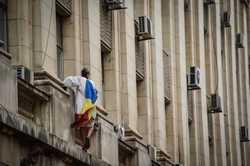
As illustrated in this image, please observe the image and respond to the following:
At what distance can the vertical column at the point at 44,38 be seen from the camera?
26.6 metres

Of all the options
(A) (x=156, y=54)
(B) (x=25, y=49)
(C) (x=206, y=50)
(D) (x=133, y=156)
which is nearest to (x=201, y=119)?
(C) (x=206, y=50)

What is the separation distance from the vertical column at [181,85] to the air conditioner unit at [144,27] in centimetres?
598

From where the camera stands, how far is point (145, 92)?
125 feet

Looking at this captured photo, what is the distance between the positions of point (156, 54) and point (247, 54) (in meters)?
24.6

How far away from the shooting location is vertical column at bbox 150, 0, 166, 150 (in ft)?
128

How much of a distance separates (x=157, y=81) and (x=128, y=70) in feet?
14.3

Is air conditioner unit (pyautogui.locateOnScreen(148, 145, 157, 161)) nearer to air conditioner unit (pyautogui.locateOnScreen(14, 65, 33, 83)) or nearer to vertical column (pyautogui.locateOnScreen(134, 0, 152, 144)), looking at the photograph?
vertical column (pyautogui.locateOnScreen(134, 0, 152, 144))

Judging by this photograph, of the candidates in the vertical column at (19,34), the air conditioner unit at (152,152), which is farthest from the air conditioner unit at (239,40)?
the vertical column at (19,34)

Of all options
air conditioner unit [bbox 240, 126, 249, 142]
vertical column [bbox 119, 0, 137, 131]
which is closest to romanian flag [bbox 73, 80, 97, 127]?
vertical column [bbox 119, 0, 137, 131]

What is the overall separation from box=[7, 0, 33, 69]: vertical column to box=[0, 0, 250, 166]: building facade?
0.02 m

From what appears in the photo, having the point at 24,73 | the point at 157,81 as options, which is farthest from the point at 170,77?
the point at 24,73

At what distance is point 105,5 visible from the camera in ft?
110

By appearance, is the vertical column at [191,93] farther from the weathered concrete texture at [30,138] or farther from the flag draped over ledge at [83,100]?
the weathered concrete texture at [30,138]

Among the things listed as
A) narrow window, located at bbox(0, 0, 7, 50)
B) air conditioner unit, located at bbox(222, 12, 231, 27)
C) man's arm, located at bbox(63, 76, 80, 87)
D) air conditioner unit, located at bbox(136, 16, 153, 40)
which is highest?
air conditioner unit, located at bbox(222, 12, 231, 27)
